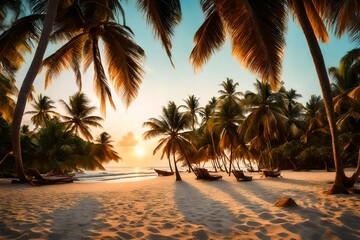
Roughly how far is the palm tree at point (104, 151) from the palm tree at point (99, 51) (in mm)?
24441

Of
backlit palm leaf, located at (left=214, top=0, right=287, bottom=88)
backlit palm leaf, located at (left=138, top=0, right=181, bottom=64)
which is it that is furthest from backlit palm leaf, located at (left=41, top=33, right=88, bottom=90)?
backlit palm leaf, located at (left=214, top=0, right=287, bottom=88)

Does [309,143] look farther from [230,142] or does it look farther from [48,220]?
[48,220]

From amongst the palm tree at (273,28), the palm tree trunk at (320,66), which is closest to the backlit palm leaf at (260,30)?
the palm tree at (273,28)

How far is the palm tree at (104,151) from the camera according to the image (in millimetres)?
32938

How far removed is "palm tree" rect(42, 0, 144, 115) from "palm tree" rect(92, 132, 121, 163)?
80.2 feet

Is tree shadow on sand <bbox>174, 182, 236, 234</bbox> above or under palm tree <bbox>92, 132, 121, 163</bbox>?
under

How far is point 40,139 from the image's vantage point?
17.5 metres

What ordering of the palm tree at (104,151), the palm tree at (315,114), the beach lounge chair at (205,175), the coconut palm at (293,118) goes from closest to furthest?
the beach lounge chair at (205,175)
the palm tree at (315,114)
the coconut palm at (293,118)
the palm tree at (104,151)

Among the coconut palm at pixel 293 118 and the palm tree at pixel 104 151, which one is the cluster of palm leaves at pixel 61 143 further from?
the coconut palm at pixel 293 118

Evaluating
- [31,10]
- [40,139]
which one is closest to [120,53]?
[31,10]

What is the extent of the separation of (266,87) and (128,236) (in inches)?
805

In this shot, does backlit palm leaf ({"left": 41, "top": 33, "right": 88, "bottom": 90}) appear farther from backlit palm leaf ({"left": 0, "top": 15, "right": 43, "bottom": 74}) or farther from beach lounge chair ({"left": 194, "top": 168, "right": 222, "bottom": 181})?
beach lounge chair ({"left": 194, "top": 168, "right": 222, "bottom": 181})

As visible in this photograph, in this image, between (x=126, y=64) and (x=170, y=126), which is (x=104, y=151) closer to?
(x=170, y=126)

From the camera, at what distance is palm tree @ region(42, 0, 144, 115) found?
8.46m
